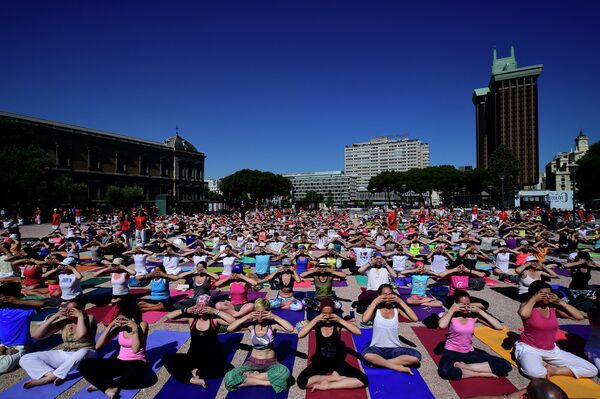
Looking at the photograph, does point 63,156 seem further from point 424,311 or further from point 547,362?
point 547,362

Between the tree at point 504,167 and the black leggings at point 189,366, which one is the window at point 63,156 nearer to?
the black leggings at point 189,366

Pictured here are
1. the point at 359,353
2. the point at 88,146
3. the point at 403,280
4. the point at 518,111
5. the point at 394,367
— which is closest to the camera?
the point at 394,367

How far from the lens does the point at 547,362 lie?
15.8 ft

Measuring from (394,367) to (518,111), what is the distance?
143m

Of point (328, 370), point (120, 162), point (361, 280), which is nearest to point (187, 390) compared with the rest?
point (328, 370)

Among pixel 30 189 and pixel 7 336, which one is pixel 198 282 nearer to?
pixel 7 336

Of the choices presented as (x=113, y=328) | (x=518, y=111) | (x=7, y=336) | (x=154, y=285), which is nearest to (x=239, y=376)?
(x=113, y=328)

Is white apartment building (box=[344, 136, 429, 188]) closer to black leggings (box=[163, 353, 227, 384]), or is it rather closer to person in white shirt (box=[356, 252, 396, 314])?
person in white shirt (box=[356, 252, 396, 314])

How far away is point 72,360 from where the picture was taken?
473 cm

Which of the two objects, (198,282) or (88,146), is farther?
(88,146)

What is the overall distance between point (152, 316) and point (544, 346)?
727 centimetres

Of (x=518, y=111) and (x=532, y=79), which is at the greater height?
(x=532, y=79)

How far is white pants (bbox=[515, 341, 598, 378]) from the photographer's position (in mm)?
4672

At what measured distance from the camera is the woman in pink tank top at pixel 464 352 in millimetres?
4777
